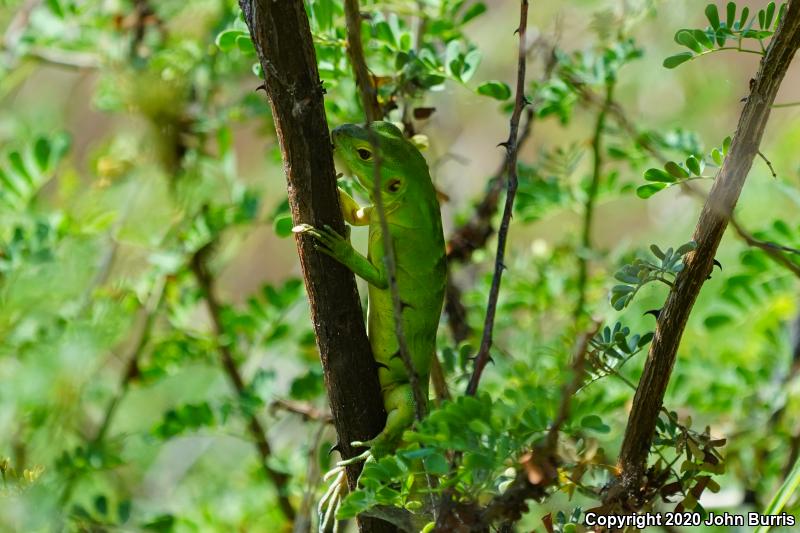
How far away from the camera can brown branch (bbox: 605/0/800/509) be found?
5.18 ft

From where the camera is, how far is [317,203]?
180 centimetres

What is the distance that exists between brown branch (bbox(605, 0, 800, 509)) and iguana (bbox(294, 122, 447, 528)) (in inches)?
20.8

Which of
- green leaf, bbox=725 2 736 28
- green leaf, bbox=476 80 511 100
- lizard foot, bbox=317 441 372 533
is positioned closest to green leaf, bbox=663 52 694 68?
green leaf, bbox=725 2 736 28

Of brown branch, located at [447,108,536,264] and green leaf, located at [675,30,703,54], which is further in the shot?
brown branch, located at [447,108,536,264]

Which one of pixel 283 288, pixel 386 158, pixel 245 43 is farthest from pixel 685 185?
pixel 283 288

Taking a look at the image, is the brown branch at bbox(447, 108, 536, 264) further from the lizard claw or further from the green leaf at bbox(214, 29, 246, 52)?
the lizard claw

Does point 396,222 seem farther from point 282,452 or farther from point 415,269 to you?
point 282,452

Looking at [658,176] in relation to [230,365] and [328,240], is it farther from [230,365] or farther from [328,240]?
A: [230,365]

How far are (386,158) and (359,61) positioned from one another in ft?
0.80

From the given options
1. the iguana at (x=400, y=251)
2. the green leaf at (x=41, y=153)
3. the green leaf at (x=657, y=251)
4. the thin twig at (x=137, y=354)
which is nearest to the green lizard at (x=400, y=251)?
the iguana at (x=400, y=251)

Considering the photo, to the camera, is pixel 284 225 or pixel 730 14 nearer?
pixel 730 14

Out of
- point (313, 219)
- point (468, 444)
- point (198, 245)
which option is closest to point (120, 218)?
point (198, 245)

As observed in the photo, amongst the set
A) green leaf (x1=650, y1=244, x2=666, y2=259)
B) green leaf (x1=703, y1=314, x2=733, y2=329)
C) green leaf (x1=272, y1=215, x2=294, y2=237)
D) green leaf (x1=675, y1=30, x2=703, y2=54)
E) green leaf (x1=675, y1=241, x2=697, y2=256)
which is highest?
green leaf (x1=703, y1=314, x2=733, y2=329)

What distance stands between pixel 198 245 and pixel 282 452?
98 cm
